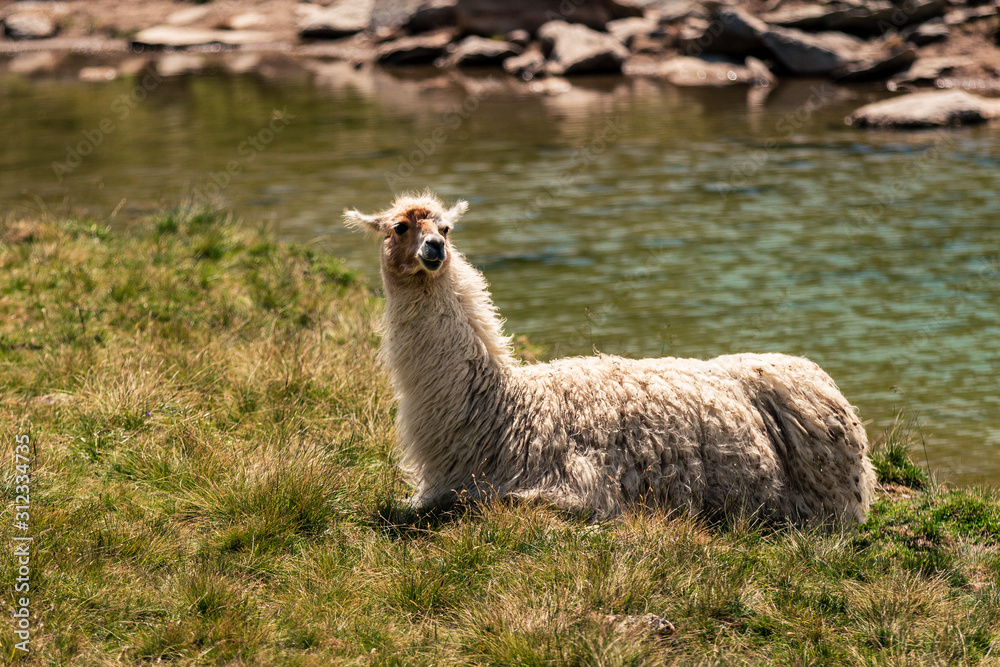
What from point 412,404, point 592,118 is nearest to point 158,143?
point 592,118

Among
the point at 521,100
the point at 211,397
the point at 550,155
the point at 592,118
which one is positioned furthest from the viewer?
the point at 521,100

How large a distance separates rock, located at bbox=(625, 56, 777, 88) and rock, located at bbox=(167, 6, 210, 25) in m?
18.8

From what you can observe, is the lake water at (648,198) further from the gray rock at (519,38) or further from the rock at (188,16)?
the rock at (188,16)

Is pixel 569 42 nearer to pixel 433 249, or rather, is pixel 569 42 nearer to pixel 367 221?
pixel 367 221

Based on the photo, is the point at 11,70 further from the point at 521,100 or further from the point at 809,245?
the point at 809,245

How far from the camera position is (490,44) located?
29953 mm

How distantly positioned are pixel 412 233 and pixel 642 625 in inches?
94.9

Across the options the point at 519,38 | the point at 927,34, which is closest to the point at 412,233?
the point at 927,34

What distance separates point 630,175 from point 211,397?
36.2 feet

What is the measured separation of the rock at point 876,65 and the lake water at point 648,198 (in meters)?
1.01

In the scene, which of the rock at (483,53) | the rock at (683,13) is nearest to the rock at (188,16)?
the rock at (483,53)

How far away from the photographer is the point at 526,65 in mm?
28391

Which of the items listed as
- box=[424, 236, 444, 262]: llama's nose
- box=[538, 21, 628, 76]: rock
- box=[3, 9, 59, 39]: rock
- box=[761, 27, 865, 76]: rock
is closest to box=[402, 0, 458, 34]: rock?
box=[538, 21, 628, 76]: rock

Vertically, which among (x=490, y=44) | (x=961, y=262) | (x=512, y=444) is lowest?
(x=961, y=262)
